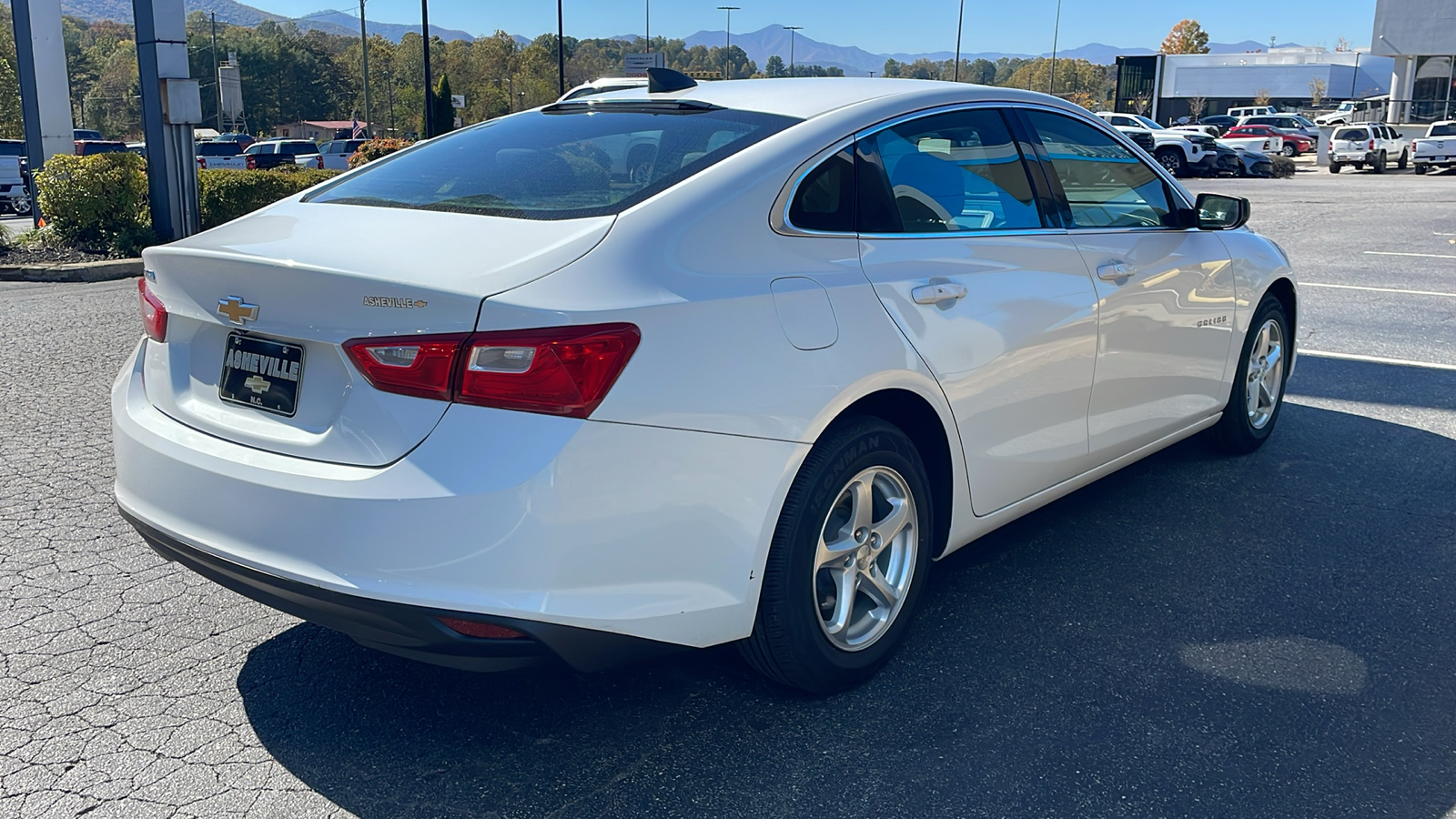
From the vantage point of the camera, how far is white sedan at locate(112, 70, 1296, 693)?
93.4 inches

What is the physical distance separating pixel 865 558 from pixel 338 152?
1639 inches

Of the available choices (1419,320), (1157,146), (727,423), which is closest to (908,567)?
(727,423)

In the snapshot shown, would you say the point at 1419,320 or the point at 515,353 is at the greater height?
the point at 515,353

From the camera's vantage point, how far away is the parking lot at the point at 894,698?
8.70 ft

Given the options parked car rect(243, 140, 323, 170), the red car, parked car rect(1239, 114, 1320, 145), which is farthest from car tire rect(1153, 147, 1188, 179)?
parked car rect(243, 140, 323, 170)

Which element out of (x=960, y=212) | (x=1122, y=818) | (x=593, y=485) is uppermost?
(x=960, y=212)

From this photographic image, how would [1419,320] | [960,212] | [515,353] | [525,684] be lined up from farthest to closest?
1. [1419,320]
2. [960,212]
3. [525,684]
4. [515,353]

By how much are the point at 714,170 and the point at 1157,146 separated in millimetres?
35534

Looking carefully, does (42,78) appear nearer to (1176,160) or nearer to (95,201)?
(95,201)

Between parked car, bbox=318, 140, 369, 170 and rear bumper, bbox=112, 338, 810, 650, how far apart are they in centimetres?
3725

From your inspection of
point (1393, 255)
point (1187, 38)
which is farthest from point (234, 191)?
point (1187, 38)

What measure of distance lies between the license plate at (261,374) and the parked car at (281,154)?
33.5 m

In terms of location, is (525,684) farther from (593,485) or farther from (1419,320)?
(1419,320)

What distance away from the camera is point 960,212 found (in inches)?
135
